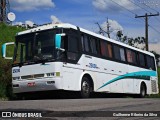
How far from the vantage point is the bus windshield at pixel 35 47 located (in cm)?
1534

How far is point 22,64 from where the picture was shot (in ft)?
52.4

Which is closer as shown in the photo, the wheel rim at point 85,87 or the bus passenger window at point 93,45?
the wheel rim at point 85,87

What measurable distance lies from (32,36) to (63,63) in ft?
6.41

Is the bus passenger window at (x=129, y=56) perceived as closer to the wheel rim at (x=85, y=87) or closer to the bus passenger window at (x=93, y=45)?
the bus passenger window at (x=93, y=45)

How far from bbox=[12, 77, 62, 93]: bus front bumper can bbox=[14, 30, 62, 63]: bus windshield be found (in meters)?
0.85

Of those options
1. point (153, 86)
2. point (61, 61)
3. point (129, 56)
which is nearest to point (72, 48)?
point (61, 61)

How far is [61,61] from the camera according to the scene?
15.2 m

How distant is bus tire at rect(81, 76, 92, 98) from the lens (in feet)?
53.5

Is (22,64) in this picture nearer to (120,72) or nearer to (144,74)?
(120,72)

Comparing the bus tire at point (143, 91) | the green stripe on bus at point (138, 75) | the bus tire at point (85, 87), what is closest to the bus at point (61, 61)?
the bus tire at point (85, 87)

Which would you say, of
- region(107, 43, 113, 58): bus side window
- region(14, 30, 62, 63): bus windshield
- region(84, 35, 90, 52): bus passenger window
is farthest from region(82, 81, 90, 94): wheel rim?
region(107, 43, 113, 58): bus side window

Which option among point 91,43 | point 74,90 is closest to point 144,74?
point 91,43

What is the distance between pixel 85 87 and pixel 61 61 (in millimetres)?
1986

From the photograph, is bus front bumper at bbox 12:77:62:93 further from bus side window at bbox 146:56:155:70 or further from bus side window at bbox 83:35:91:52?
bus side window at bbox 146:56:155:70
